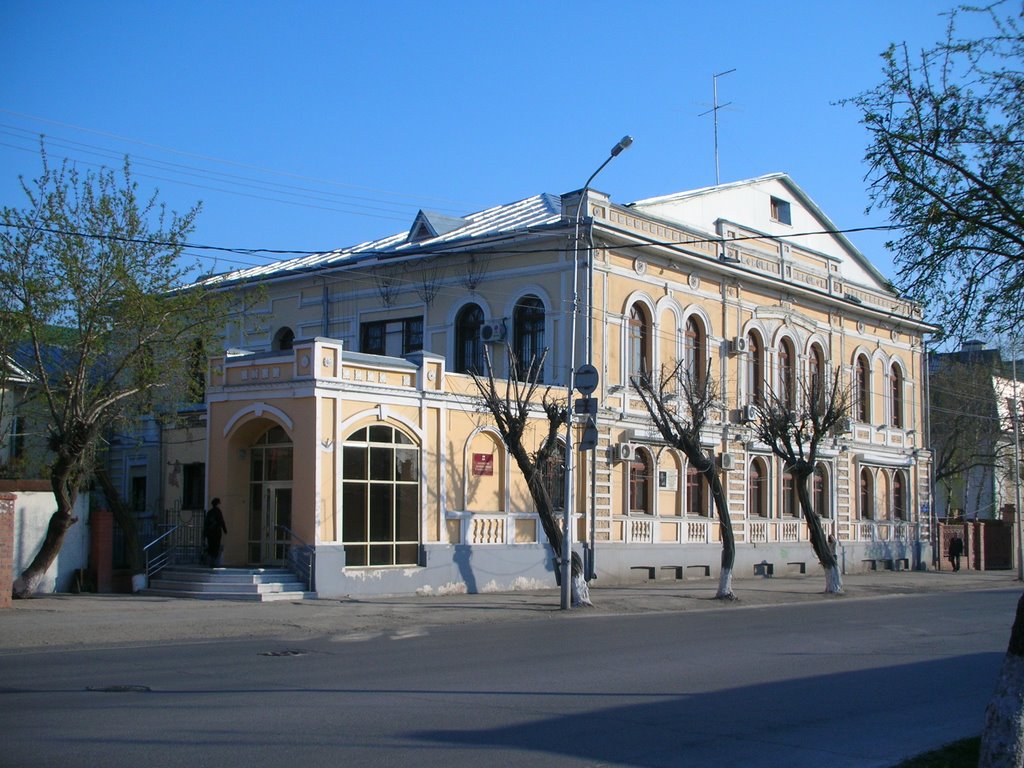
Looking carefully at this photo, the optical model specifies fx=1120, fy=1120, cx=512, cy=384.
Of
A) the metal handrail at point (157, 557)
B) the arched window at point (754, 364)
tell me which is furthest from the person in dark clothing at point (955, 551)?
the metal handrail at point (157, 557)

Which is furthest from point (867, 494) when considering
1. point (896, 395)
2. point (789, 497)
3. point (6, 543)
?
point (6, 543)

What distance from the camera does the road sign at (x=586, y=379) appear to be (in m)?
23.6

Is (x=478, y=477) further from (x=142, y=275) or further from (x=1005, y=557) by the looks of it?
(x=1005, y=557)

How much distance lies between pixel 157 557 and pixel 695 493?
16.8 metres

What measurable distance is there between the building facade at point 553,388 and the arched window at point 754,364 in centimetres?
8

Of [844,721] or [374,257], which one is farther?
[374,257]

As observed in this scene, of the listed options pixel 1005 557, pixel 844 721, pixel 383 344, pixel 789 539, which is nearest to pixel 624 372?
pixel 383 344

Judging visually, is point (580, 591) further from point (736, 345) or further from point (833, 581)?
point (736, 345)

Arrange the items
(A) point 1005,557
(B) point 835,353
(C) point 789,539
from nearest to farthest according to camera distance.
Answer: (C) point 789,539 < (B) point 835,353 < (A) point 1005,557

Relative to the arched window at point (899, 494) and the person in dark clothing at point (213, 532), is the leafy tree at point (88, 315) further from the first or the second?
the arched window at point (899, 494)

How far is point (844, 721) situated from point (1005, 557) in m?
44.7

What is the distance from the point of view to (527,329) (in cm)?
3256

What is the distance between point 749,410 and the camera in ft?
120

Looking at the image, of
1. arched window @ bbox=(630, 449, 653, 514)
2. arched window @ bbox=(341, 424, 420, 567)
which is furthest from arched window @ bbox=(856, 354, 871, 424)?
arched window @ bbox=(341, 424, 420, 567)
